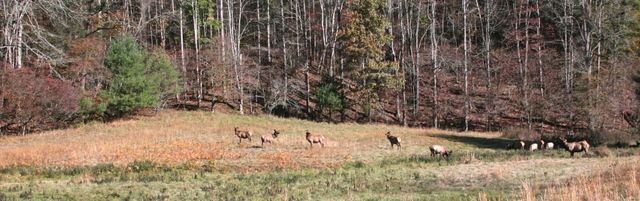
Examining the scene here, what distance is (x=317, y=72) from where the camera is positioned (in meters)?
66.1

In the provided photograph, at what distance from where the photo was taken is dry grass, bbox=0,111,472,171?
24.5 meters

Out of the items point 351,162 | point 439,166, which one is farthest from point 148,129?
point 439,166

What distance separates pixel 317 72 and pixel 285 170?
45.2 m

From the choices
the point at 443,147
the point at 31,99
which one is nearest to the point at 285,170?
the point at 443,147

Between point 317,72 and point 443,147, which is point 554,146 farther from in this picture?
point 317,72

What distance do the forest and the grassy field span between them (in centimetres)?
681

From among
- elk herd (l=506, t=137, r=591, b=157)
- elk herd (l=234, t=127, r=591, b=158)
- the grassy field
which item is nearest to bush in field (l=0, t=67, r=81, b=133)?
the grassy field

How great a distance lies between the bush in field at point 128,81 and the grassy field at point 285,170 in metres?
6.31

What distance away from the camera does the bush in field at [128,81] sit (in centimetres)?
4419

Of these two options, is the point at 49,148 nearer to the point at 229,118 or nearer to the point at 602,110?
the point at 229,118

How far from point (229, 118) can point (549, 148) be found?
25.1 metres

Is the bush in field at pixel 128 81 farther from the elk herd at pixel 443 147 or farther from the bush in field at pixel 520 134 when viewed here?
the bush in field at pixel 520 134

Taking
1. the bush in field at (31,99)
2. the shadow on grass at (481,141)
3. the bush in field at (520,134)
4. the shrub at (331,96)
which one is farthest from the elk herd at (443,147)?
the shrub at (331,96)

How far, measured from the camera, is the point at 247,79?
58969 millimetres
